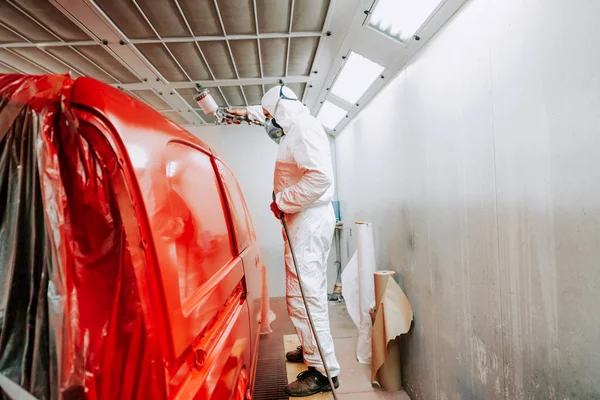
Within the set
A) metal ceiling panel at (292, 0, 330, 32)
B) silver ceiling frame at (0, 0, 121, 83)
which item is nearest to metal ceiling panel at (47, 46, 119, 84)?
silver ceiling frame at (0, 0, 121, 83)

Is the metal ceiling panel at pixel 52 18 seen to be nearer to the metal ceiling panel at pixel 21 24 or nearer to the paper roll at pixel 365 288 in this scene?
the metal ceiling panel at pixel 21 24

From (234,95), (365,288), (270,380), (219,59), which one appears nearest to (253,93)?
(234,95)

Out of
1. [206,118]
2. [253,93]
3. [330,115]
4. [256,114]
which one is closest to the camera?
[256,114]

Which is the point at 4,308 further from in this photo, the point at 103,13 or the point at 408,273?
the point at 408,273

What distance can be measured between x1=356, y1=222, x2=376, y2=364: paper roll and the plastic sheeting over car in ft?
7.85

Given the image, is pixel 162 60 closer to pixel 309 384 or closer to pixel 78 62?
pixel 78 62

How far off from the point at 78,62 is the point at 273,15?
1724mm

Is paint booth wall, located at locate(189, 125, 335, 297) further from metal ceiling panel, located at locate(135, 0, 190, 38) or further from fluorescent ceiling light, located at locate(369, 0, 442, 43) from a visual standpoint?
fluorescent ceiling light, located at locate(369, 0, 442, 43)

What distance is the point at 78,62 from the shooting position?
270cm

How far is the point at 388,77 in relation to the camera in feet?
8.48

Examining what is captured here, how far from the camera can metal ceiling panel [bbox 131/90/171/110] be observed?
11.3 feet

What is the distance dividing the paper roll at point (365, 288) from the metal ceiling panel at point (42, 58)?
2730 mm

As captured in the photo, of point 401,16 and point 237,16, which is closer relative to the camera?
point 401,16

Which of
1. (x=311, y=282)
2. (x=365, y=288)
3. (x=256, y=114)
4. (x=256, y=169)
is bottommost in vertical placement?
(x=365, y=288)
